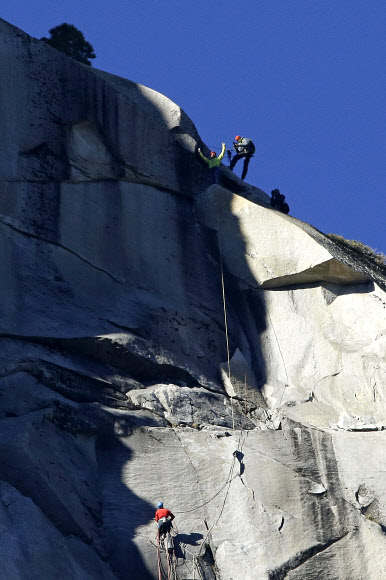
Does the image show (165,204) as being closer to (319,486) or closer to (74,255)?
(74,255)

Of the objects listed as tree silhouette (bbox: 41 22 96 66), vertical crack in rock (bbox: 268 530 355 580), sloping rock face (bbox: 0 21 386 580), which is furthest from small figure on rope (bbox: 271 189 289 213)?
vertical crack in rock (bbox: 268 530 355 580)

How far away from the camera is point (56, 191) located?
2394 cm

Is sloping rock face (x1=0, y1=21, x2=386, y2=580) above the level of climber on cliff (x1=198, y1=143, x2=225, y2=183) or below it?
below

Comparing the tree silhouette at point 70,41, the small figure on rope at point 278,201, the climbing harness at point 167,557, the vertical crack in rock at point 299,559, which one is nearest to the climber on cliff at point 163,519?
the climbing harness at point 167,557

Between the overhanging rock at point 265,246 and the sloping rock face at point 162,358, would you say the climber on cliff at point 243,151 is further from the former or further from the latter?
the overhanging rock at point 265,246

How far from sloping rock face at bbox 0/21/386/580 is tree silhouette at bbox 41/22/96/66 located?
404 cm

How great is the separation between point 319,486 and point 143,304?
5316 millimetres

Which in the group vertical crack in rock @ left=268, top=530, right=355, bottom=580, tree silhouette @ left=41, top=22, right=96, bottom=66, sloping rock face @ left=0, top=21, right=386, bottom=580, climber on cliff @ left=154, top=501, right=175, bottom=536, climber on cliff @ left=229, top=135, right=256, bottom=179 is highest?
tree silhouette @ left=41, top=22, right=96, bottom=66

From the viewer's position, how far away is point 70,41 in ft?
101

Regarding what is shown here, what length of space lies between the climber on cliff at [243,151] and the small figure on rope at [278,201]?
173cm

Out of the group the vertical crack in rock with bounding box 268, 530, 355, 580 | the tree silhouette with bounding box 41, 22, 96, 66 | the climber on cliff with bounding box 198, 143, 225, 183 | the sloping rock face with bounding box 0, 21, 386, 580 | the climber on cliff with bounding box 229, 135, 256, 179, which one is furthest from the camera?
the tree silhouette with bounding box 41, 22, 96, 66

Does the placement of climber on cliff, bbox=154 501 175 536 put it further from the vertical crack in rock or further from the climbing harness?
the vertical crack in rock

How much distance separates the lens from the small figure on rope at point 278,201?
26.7m

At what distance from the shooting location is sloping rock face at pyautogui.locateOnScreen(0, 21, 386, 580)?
18.8 meters
